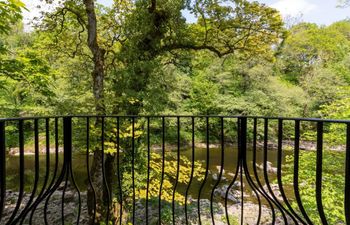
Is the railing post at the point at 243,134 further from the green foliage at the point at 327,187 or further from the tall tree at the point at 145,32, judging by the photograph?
the tall tree at the point at 145,32

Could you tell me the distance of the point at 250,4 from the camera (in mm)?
6332

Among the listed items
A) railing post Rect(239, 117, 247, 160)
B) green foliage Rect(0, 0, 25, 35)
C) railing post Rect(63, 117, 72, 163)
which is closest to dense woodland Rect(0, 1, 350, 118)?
green foliage Rect(0, 0, 25, 35)

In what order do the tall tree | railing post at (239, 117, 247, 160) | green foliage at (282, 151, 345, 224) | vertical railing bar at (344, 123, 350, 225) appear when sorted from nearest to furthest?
vertical railing bar at (344, 123, 350, 225)
railing post at (239, 117, 247, 160)
green foliage at (282, 151, 345, 224)
the tall tree

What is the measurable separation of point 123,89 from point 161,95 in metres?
0.94

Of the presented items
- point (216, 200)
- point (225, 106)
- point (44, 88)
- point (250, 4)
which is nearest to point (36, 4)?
point (44, 88)

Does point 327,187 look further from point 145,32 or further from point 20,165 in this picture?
point 20,165

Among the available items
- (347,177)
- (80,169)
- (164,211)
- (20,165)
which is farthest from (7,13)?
(80,169)

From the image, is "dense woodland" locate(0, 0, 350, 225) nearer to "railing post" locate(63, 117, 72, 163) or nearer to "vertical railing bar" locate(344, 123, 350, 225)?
"railing post" locate(63, 117, 72, 163)

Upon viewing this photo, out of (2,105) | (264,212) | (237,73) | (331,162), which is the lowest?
(264,212)

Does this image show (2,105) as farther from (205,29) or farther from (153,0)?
(205,29)

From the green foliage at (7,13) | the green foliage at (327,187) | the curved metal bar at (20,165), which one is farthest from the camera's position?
the green foliage at (327,187)

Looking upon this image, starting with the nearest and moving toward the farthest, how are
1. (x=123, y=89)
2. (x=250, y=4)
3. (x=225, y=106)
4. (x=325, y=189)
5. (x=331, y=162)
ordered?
(x=325, y=189)
(x=331, y=162)
(x=123, y=89)
(x=250, y=4)
(x=225, y=106)

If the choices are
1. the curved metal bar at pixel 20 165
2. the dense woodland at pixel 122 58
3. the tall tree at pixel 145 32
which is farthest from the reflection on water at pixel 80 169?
the curved metal bar at pixel 20 165

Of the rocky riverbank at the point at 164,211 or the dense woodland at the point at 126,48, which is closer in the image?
the dense woodland at the point at 126,48
